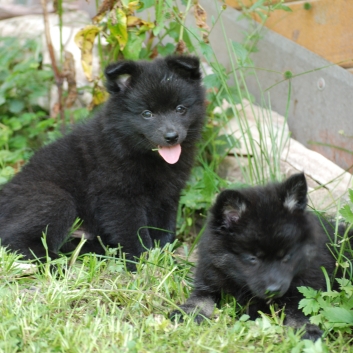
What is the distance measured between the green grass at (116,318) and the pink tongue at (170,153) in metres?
0.76

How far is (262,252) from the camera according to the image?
11.4 ft

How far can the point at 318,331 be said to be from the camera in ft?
11.3

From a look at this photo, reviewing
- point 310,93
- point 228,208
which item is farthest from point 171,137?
point 310,93

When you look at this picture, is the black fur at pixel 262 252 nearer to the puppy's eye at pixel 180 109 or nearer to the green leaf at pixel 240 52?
the puppy's eye at pixel 180 109

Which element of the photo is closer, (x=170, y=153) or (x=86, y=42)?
(x=170, y=153)

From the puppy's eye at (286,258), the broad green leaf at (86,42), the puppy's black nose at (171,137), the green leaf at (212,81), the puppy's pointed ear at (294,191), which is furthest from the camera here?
the broad green leaf at (86,42)

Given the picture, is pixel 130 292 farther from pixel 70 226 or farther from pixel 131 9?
pixel 131 9

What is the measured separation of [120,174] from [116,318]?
1449 mm

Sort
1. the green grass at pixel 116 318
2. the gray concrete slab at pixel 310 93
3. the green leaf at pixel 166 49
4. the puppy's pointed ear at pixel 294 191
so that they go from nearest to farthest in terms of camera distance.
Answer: the green grass at pixel 116 318
the puppy's pointed ear at pixel 294 191
the gray concrete slab at pixel 310 93
the green leaf at pixel 166 49

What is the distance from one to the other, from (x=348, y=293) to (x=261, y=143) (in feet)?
6.78

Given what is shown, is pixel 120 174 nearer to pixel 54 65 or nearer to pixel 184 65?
pixel 184 65

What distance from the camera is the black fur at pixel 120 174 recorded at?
4.65m

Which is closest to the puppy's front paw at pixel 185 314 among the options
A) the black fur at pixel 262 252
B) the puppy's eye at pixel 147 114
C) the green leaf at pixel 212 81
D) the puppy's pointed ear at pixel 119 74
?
the black fur at pixel 262 252

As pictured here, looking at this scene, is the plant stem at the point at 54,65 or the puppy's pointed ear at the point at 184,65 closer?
the puppy's pointed ear at the point at 184,65
